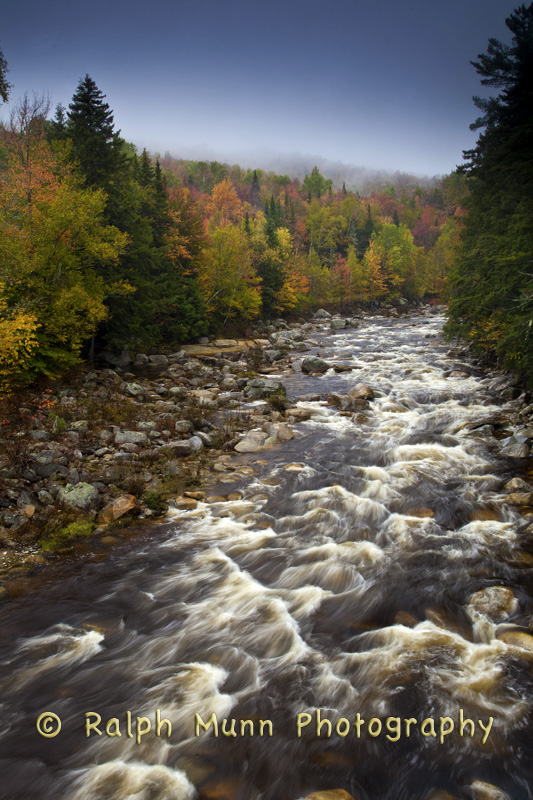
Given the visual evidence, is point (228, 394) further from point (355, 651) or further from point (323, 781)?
point (323, 781)

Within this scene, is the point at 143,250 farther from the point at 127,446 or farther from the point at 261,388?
the point at 127,446

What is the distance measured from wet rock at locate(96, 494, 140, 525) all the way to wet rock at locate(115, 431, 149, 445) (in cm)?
302

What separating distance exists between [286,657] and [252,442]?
7.99 m

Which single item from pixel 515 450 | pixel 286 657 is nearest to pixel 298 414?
pixel 515 450

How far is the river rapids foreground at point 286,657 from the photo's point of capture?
4219 millimetres

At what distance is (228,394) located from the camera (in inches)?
768

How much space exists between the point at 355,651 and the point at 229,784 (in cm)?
234

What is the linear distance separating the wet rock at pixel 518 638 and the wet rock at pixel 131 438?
385 inches

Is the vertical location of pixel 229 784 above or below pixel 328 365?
below

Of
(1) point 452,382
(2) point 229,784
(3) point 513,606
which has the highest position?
(1) point 452,382

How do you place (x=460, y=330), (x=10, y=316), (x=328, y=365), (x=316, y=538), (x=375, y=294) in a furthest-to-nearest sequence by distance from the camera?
(x=375, y=294) < (x=328, y=365) < (x=460, y=330) < (x=10, y=316) < (x=316, y=538)

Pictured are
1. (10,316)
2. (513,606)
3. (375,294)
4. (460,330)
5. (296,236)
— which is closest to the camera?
(513,606)

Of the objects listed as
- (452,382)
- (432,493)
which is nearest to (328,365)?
(452,382)

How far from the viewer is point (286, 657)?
573cm
